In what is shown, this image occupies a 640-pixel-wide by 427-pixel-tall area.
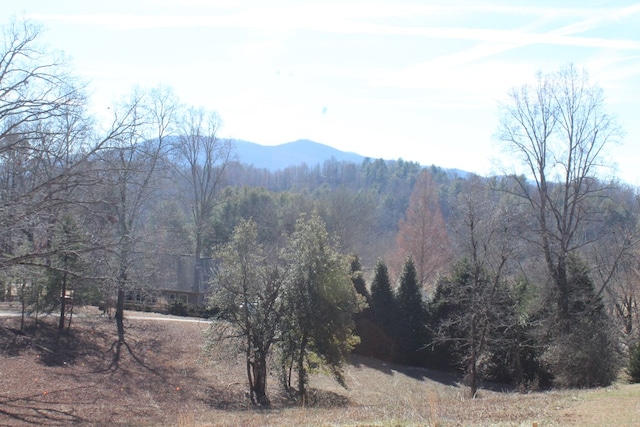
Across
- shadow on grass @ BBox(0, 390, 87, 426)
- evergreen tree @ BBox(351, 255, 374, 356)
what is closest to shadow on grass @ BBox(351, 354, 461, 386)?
evergreen tree @ BBox(351, 255, 374, 356)

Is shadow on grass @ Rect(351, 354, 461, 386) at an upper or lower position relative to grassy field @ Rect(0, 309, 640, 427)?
lower

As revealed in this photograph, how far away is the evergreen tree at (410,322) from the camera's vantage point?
30364 mm

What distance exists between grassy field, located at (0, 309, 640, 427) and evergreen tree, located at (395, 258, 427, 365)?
129 cm

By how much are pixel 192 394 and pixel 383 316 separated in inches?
555

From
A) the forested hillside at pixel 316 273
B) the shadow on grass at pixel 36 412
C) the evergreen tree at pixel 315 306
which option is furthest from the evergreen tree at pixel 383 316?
the shadow on grass at pixel 36 412

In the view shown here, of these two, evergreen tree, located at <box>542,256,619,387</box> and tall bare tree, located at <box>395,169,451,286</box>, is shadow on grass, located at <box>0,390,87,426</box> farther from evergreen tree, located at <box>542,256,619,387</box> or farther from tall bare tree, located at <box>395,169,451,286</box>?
tall bare tree, located at <box>395,169,451,286</box>

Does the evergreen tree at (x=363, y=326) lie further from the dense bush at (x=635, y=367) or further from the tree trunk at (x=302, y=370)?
the dense bush at (x=635, y=367)

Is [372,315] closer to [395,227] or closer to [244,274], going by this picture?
[244,274]

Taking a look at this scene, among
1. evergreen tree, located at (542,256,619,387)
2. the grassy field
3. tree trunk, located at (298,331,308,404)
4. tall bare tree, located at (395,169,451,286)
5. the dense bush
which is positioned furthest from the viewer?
tall bare tree, located at (395,169,451,286)

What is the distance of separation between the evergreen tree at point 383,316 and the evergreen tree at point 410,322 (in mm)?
384

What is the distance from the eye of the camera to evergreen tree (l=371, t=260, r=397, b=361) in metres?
30.8

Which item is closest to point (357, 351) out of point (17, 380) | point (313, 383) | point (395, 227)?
point (313, 383)

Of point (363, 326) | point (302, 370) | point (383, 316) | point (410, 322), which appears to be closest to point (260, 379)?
point (302, 370)

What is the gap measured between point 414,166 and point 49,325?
132 meters
